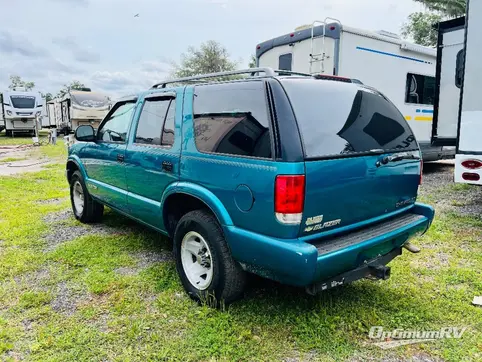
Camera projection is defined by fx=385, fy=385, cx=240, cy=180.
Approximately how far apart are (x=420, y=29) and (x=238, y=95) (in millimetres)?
27746

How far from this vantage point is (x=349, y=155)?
2.74m

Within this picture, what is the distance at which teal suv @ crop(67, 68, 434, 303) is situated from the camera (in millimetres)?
2510

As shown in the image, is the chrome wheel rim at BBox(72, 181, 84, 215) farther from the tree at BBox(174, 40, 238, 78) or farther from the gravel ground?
the tree at BBox(174, 40, 238, 78)

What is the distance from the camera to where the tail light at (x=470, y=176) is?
195 inches

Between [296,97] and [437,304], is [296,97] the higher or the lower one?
the higher one

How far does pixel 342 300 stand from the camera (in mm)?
3262

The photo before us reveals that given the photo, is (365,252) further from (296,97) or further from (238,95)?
(238,95)

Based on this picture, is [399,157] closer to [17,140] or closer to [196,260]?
[196,260]

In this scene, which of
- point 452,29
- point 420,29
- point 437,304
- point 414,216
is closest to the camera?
point 437,304

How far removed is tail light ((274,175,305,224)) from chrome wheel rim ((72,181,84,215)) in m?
3.98

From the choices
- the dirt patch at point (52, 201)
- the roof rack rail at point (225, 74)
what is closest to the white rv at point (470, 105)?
the roof rack rail at point (225, 74)

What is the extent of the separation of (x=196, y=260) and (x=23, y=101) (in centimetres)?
2531

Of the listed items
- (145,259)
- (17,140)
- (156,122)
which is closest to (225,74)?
(156,122)

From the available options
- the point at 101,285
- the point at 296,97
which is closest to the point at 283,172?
the point at 296,97
